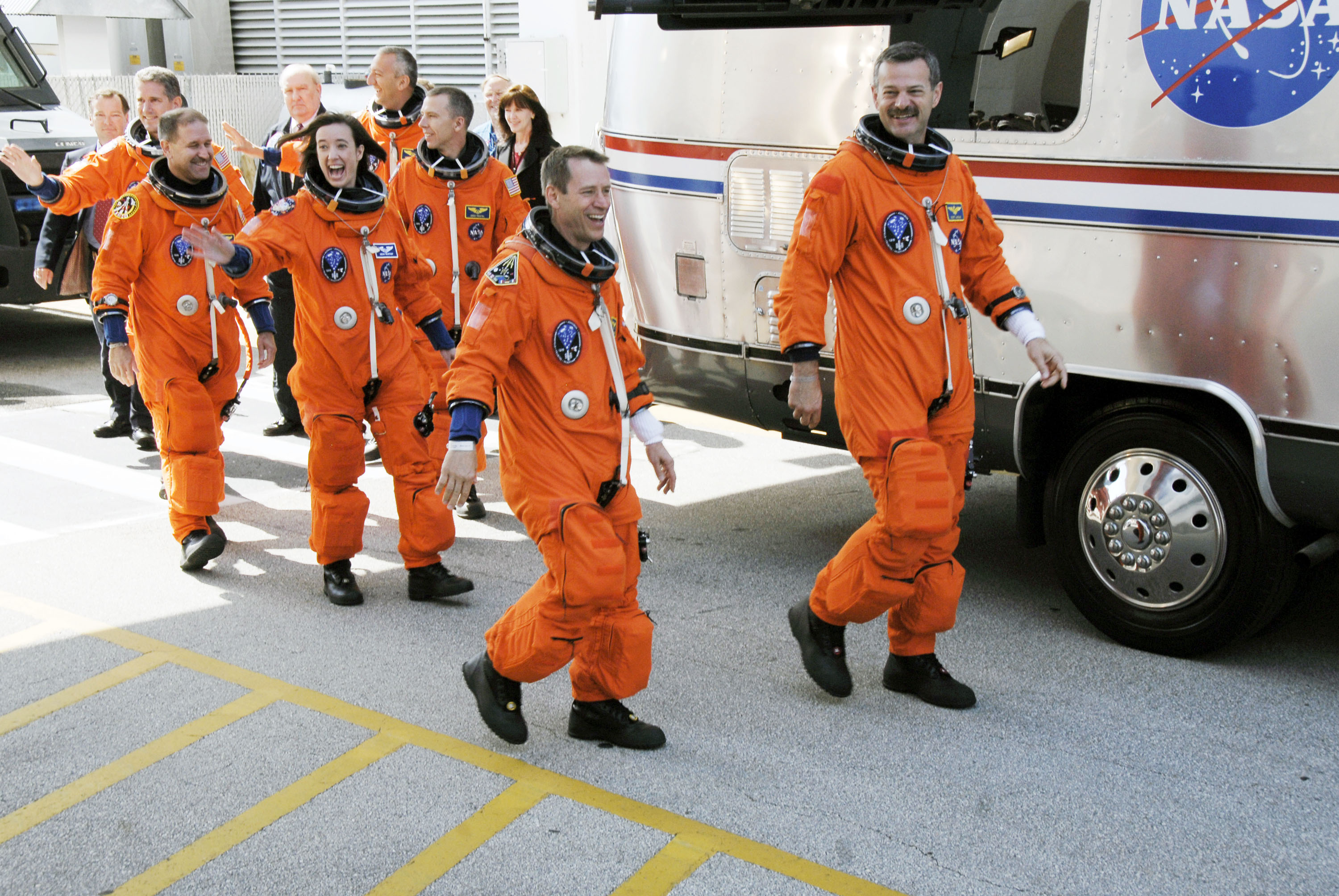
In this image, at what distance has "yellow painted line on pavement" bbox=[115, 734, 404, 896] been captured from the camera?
10.8 feet

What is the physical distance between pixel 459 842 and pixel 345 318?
7.99ft

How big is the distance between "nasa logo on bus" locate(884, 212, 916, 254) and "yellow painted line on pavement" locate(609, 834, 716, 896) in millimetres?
1909

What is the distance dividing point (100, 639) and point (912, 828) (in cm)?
315

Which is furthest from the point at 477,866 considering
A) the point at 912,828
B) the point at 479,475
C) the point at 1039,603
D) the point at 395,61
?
the point at 395,61

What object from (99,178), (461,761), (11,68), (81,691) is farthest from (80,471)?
(11,68)

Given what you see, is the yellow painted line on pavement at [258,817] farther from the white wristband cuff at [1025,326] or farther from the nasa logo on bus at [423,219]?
the nasa logo on bus at [423,219]

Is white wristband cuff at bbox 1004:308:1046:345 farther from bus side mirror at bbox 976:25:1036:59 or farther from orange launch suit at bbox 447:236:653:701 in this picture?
orange launch suit at bbox 447:236:653:701

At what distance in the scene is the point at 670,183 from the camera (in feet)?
18.5

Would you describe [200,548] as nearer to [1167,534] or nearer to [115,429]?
[115,429]

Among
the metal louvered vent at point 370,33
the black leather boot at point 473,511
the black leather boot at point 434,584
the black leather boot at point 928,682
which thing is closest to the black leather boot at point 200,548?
the black leather boot at point 434,584

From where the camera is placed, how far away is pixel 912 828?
3516 mm

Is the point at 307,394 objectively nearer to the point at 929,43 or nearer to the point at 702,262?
the point at 702,262

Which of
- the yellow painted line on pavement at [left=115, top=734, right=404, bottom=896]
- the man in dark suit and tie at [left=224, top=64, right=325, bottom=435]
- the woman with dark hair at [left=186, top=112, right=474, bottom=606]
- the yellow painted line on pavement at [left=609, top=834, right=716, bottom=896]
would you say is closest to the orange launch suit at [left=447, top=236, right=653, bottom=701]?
the yellow painted line on pavement at [left=115, top=734, right=404, bottom=896]

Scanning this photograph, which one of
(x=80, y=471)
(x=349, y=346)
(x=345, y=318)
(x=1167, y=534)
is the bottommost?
(x=80, y=471)
